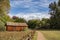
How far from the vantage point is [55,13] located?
55.8m

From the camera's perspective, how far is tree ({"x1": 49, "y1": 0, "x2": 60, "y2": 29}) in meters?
51.7

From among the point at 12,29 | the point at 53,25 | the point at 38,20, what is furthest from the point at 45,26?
the point at 12,29

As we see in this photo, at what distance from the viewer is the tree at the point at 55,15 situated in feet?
170

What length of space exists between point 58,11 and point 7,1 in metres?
17.5

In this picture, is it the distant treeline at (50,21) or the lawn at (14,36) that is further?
the distant treeline at (50,21)

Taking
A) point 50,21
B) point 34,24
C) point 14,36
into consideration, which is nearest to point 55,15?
point 50,21

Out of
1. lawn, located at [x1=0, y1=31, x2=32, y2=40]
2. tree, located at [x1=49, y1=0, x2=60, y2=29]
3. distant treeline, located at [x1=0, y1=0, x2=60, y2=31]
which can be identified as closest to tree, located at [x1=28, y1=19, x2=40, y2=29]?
distant treeline, located at [x1=0, y1=0, x2=60, y2=31]

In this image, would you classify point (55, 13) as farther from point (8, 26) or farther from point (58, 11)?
point (8, 26)

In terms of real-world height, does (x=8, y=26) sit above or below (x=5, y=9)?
below

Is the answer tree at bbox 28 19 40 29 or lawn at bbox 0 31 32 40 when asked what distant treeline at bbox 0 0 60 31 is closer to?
tree at bbox 28 19 40 29

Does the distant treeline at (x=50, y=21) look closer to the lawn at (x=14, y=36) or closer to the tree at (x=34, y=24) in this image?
the tree at (x=34, y=24)

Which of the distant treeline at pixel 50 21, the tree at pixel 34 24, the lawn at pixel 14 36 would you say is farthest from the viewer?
the tree at pixel 34 24

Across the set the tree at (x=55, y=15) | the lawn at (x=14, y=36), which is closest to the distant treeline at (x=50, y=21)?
the tree at (x=55, y=15)

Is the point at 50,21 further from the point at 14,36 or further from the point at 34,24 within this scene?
the point at 14,36
